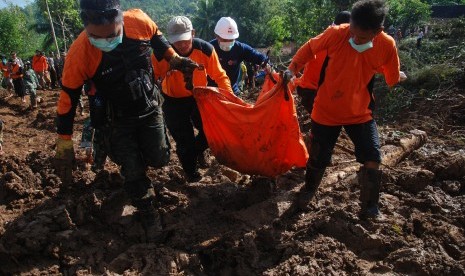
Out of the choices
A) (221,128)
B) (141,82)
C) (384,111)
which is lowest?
(384,111)

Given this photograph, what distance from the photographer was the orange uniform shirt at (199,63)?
3.58 meters

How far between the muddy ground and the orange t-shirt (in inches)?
29.2

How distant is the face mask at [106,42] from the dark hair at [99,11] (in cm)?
11

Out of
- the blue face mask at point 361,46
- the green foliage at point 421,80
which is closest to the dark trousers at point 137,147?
the blue face mask at point 361,46

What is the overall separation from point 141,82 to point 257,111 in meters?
0.96

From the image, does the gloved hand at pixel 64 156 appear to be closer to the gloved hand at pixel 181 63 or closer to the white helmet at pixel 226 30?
the gloved hand at pixel 181 63

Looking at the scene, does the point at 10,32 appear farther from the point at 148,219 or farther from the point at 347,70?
the point at 347,70

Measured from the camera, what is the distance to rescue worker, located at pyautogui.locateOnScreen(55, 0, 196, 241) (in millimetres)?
2496

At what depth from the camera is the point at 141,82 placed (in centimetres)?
276

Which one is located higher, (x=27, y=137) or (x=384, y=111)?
Answer: (x=27, y=137)

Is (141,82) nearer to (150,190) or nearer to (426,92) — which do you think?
(150,190)

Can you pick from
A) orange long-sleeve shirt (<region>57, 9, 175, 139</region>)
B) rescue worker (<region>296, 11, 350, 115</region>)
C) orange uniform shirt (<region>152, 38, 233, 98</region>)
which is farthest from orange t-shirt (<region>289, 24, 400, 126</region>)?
orange long-sleeve shirt (<region>57, 9, 175, 139</region>)

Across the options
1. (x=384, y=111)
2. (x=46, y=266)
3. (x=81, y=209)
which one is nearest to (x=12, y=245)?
(x=46, y=266)

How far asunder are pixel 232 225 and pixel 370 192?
1.03 metres
